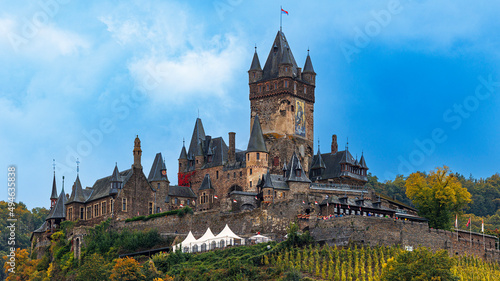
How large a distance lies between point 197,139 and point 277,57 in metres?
12.8

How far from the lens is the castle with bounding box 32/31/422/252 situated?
95.4 m

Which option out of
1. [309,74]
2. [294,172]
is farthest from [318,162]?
[309,74]

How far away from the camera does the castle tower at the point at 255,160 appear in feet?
321

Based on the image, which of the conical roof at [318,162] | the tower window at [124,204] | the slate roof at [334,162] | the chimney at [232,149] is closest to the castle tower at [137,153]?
the tower window at [124,204]

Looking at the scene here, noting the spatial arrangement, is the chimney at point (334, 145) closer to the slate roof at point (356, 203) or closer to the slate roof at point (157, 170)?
the slate roof at point (356, 203)

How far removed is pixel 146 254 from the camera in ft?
293

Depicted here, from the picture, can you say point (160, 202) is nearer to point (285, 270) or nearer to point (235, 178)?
point (235, 178)

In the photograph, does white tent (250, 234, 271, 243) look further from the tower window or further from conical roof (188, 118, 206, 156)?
conical roof (188, 118, 206, 156)

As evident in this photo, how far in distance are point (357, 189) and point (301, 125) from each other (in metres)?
10.2

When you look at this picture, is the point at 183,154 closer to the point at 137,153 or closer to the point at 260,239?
the point at 137,153

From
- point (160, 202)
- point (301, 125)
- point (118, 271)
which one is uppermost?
point (301, 125)

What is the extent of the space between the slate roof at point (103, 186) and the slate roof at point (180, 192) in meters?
4.91

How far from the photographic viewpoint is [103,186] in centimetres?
10062

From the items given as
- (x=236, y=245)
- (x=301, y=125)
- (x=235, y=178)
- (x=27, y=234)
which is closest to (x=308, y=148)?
(x=301, y=125)
